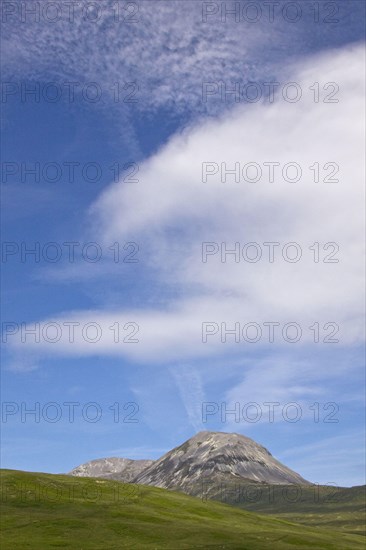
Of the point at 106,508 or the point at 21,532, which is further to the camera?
the point at 106,508

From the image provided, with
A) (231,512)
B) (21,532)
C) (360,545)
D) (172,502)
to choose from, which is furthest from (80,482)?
(360,545)

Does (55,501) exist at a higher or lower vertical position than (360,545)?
higher

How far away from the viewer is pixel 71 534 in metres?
108

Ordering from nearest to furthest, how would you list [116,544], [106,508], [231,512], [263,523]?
[116,544], [106,508], [263,523], [231,512]

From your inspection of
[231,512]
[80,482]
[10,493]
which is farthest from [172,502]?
[10,493]

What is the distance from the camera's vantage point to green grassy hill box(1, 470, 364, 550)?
105250mm

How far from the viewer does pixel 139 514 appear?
129875 millimetres

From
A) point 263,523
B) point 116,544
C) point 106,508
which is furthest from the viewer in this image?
point 263,523

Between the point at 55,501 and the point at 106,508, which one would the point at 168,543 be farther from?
the point at 55,501

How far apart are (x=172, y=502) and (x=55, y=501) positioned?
32287 mm

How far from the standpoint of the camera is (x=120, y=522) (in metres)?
119

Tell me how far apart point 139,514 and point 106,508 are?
7919mm

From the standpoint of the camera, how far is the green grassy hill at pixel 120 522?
10525 centimetres

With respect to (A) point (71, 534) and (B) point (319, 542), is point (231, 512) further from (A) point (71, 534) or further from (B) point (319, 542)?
(A) point (71, 534)
